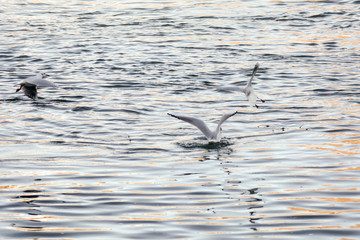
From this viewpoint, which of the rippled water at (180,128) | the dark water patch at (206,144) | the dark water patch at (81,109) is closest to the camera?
the rippled water at (180,128)

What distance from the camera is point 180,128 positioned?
15258mm

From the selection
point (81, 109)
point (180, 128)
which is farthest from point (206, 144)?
point (81, 109)

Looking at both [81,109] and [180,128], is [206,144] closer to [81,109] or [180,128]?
[180,128]

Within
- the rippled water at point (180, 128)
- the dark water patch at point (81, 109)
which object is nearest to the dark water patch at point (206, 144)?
the rippled water at point (180, 128)

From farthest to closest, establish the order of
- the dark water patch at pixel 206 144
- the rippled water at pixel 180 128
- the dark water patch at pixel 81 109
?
the dark water patch at pixel 81 109, the dark water patch at pixel 206 144, the rippled water at pixel 180 128

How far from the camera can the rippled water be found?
9.87m

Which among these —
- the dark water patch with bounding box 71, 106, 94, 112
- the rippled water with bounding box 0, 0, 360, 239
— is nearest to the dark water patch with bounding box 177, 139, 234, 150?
the rippled water with bounding box 0, 0, 360, 239

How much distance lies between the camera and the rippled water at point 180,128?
9.87m

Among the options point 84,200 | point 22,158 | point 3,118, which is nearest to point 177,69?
point 3,118

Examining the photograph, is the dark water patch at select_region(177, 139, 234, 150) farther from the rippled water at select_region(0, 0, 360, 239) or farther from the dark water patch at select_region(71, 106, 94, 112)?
the dark water patch at select_region(71, 106, 94, 112)

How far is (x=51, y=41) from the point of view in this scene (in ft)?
83.4

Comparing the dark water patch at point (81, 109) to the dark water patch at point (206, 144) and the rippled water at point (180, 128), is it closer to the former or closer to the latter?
the rippled water at point (180, 128)

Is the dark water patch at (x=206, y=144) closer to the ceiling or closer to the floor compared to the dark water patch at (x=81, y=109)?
closer to the ceiling

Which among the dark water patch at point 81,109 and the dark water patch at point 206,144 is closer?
the dark water patch at point 206,144
